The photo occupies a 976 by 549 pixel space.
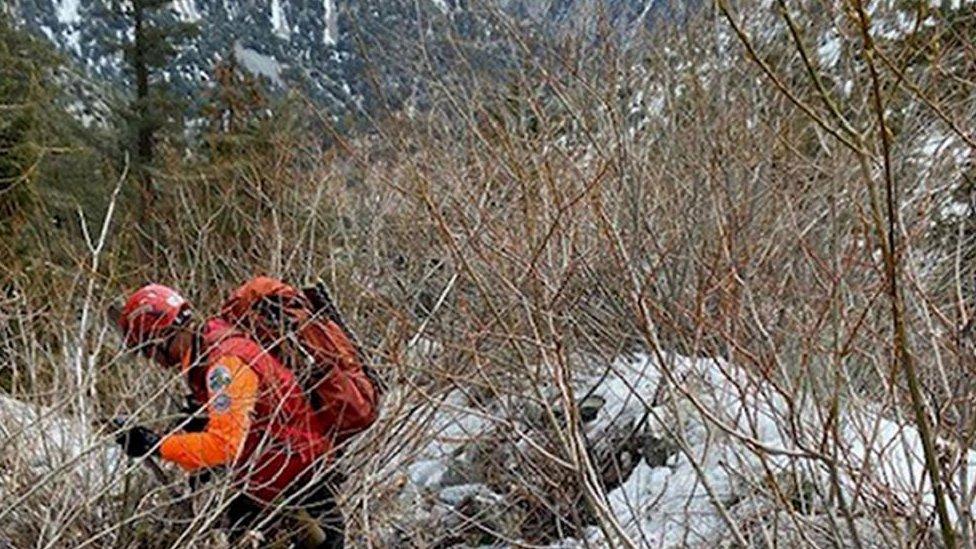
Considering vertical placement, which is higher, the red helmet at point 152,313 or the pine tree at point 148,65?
the pine tree at point 148,65

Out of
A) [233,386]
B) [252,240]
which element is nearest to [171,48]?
[252,240]

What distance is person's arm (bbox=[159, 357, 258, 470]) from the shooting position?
3.28 meters

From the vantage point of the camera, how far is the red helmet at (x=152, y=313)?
3419mm

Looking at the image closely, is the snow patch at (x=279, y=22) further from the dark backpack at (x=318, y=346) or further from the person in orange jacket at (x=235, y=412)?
the person in orange jacket at (x=235, y=412)

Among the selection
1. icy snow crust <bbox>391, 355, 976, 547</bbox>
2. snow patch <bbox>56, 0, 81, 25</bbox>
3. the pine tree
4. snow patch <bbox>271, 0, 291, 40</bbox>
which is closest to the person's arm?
icy snow crust <bbox>391, 355, 976, 547</bbox>

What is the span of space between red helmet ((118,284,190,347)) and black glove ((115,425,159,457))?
12.8 inches

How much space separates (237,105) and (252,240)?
9.31m

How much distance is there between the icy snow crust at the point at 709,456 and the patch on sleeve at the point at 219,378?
0.82 m

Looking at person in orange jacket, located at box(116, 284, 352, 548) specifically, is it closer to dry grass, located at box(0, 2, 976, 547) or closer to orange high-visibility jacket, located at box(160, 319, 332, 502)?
orange high-visibility jacket, located at box(160, 319, 332, 502)

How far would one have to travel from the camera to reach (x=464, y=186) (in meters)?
5.64

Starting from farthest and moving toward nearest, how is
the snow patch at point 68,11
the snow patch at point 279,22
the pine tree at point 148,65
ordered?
the snow patch at point 279,22 → the snow patch at point 68,11 → the pine tree at point 148,65

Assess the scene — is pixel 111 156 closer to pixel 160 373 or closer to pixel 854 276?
pixel 160 373

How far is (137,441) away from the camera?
3400mm

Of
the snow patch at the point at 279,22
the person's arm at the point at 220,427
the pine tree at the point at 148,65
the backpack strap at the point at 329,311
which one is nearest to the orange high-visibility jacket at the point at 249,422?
the person's arm at the point at 220,427
